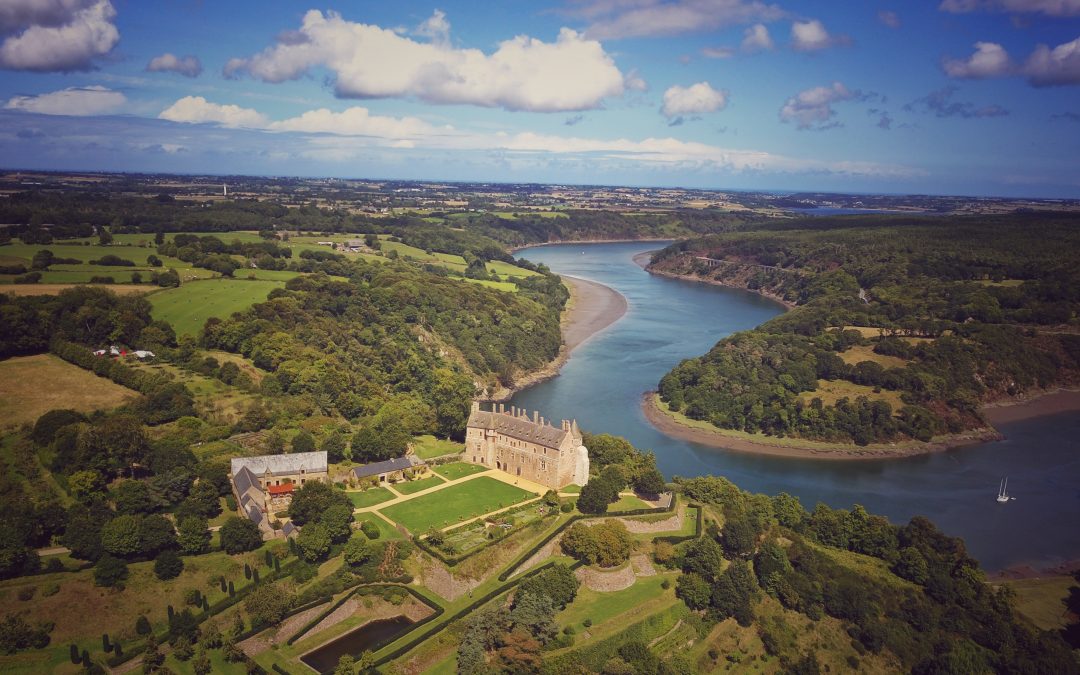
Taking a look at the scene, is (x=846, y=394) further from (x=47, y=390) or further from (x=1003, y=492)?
(x=47, y=390)

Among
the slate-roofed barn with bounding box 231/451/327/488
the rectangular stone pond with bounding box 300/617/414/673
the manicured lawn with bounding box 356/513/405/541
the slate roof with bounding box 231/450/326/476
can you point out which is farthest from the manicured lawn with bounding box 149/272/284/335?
the rectangular stone pond with bounding box 300/617/414/673

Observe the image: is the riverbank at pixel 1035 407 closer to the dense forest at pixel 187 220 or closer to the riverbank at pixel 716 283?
the riverbank at pixel 716 283

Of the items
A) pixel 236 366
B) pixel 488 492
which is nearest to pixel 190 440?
pixel 236 366

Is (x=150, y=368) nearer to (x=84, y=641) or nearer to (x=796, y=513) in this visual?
(x=84, y=641)

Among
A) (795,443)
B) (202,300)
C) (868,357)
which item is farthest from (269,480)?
(868,357)

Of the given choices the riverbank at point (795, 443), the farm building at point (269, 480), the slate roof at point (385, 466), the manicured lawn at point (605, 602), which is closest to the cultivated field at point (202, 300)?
the farm building at point (269, 480)

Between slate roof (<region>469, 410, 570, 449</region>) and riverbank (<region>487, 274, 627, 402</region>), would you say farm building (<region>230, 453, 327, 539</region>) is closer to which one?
slate roof (<region>469, 410, 570, 449</region>)
